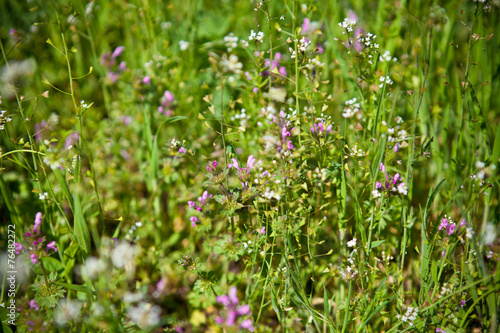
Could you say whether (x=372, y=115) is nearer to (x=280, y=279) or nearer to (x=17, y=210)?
(x=280, y=279)

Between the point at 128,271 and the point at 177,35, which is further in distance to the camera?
the point at 177,35

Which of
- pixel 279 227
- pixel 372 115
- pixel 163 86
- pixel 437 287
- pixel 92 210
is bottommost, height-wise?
pixel 92 210

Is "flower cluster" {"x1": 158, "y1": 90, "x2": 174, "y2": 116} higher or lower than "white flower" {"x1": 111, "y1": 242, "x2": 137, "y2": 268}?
higher

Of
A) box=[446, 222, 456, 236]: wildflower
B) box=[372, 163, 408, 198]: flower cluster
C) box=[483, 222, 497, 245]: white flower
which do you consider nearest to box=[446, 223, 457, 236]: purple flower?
box=[446, 222, 456, 236]: wildflower

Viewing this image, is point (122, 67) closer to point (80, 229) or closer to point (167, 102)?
point (167, 102)

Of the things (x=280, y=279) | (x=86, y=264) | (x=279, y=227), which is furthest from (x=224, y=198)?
(x=86, y=264)

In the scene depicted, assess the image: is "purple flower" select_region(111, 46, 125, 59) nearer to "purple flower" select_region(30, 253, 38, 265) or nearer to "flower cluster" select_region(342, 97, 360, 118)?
"purple flower" select_region(30, 253, 38, 265)

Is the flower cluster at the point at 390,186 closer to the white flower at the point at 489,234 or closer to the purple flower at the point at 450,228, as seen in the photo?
the purple flower at the point at 450,228

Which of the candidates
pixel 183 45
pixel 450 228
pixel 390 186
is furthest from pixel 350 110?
pixel 183 45
